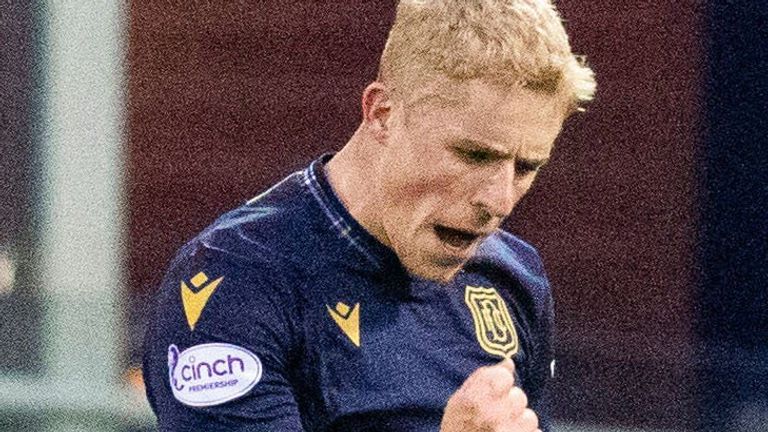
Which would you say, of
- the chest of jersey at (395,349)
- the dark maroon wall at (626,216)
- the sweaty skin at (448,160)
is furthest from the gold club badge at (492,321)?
the dark maroon wall at (626,216)

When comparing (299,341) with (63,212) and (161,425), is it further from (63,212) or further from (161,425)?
(63,212)

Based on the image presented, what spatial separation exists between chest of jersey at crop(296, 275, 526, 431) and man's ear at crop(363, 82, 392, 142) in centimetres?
24

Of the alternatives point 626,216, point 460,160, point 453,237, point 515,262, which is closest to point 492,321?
point 515,262

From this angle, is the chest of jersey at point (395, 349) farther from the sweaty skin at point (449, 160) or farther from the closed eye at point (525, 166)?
the closed eye at point (525, 166)

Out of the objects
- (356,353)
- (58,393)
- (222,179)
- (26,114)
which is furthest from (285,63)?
(356,353)

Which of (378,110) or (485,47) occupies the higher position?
(485,47)

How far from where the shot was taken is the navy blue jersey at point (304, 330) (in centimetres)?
251

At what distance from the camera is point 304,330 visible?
2572mm

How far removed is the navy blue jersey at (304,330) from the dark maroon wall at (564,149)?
7.64ft

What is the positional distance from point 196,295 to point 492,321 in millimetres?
525

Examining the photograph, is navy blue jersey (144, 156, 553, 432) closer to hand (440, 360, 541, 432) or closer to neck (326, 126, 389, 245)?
neck (326, 126, 389, 245)

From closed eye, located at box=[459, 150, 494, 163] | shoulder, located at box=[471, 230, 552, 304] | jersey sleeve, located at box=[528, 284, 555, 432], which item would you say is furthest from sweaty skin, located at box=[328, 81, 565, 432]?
jersey sleeve, located at box=[528, 284, 555, 432]

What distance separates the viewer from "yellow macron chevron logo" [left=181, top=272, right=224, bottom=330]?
2.52m

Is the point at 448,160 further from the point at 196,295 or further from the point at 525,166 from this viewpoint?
the point at 196,295
